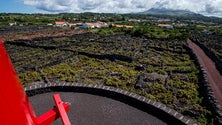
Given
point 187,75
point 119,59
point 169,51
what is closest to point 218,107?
point 187,75

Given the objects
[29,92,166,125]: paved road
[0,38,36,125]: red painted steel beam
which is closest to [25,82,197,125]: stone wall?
[29,92,166,125]: paved road

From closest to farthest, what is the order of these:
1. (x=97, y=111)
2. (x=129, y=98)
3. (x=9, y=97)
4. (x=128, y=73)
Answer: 1. (x=9, y=97)
2. (x=97, y=111)
3. (x=129, y=98)
4. (x=128, y=73)

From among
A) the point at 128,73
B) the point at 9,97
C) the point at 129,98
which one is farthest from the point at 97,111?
the point at 128,73

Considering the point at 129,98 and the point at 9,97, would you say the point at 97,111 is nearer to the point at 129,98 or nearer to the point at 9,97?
the point at 129,98

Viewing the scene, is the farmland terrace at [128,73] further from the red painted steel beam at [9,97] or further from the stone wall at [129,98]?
the red painted steel beam at [9,97]

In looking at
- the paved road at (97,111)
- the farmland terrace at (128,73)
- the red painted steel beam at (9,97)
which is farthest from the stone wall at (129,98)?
the red painted steel beam at (9,97)

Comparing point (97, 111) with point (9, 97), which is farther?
point (97, 111)

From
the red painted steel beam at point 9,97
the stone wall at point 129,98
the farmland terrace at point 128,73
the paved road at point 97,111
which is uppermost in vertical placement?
the red painted steel beam at point 9,97

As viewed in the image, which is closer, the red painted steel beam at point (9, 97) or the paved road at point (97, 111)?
the red painted steel beam at point (9, 97)

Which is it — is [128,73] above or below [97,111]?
below

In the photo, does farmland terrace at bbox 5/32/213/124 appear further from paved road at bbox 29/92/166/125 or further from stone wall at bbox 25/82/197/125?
paved road at bbox 29/92/166/125
